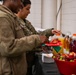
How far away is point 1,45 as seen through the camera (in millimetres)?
1185

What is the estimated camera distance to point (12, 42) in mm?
1194

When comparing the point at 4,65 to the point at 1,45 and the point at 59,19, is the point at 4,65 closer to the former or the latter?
the point at 1,45

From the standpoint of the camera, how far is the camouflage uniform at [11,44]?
46.6 inches

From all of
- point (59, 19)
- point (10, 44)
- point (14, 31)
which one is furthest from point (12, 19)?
point (59, 19)

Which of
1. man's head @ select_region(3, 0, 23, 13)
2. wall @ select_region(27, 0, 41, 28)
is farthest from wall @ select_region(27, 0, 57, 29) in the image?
man's head @ select_region(3, 0, 23, 13)

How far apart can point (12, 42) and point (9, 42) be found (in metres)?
0.02

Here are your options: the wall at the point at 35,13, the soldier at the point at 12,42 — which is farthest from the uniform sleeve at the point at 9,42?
the wall at the point at 35,13

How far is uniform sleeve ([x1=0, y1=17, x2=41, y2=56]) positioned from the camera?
1178 mm

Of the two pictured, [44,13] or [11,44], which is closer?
[11,44]

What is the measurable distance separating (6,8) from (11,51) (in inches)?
12.9

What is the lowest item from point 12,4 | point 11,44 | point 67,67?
point 67,67

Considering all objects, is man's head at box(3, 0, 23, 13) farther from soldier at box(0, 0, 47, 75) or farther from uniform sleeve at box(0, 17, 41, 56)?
uniform sleeve at box(0, 17, 41, 56)

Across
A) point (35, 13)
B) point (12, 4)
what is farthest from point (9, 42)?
point (35, 13)

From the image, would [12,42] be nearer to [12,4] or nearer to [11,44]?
[11,44]
